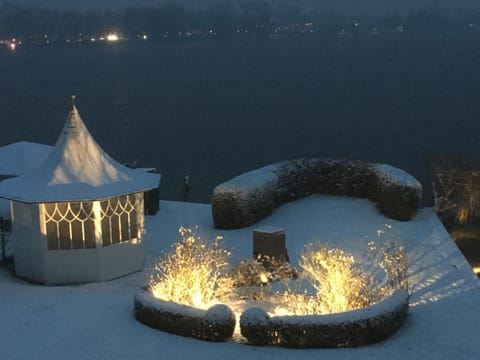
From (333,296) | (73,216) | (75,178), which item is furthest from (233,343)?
(75,178)

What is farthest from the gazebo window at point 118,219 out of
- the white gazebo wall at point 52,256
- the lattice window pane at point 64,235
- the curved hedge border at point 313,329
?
the curved hedge border at point 313,329

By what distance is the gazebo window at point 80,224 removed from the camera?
585 inches

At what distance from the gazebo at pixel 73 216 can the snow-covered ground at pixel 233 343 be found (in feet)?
1.46

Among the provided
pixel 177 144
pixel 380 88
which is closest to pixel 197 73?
pixel 380 88

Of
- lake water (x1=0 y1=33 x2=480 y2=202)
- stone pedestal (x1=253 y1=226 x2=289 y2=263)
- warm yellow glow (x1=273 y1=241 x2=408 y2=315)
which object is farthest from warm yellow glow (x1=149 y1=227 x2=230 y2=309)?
lake water (x1=0 y1=33 x2=480 y2=202)

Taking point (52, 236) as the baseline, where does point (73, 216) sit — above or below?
above

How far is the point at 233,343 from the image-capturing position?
11234 mm

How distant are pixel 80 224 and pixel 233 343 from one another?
17.4ft

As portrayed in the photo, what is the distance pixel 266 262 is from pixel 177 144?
4042 cm

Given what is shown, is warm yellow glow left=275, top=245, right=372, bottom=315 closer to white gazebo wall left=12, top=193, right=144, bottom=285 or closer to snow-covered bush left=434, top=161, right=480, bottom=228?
white gazebo wall left=12, top=193, right=144, bottom=285

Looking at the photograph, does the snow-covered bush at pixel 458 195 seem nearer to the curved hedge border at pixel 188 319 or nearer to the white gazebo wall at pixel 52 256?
the white gazebo wall at pixel 52 256

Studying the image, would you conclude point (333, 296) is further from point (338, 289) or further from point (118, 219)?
point (118, 219)

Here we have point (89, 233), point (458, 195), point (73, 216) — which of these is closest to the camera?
point (73, 216)

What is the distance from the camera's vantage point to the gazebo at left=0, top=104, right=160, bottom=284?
14.9 metres
